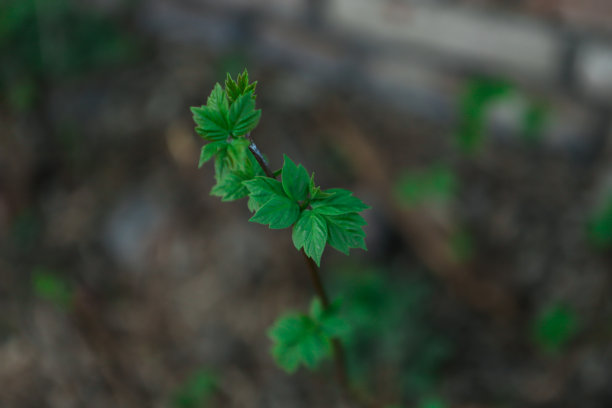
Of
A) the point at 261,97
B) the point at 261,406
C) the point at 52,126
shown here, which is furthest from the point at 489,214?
the point at 52,126

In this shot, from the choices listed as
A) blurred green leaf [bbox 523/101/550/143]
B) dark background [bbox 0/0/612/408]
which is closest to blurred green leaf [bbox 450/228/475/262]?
dark background [bbox 0/0/612/408]

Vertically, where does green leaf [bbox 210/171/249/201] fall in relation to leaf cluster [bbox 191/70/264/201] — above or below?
below

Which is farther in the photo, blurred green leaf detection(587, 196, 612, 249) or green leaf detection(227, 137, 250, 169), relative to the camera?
blurred green leaf detection(587, 196, 612, 249)

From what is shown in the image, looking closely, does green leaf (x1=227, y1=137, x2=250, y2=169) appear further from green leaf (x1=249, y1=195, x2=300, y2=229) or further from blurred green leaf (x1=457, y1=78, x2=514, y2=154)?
blurred green leaf (x1=457, y1=78, x2=514, y2=154)

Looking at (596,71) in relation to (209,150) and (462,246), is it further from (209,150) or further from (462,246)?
(209,150)

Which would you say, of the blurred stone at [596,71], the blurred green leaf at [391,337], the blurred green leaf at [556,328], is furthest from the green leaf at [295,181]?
the blurred stone at [596,71]

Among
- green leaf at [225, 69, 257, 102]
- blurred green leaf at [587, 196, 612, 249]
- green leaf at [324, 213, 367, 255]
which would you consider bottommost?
green leaf at [324, 213, 367, 255]

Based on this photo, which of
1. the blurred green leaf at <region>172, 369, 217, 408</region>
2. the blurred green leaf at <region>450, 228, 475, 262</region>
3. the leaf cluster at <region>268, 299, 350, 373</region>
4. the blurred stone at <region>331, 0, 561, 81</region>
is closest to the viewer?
the leaf cluster at <region>268, 299, 350, 373</region>

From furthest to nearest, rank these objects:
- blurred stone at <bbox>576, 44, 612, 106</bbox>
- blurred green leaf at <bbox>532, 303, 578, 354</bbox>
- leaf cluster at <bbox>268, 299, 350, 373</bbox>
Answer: blurred stone at <bbox>576, 44, 612, 106</bbox>
blurred green leaf at <bbox>532, 303, 578, 354</bbox>
leaf cluster at <bbox>268, 299, 350, 373</bbox>
